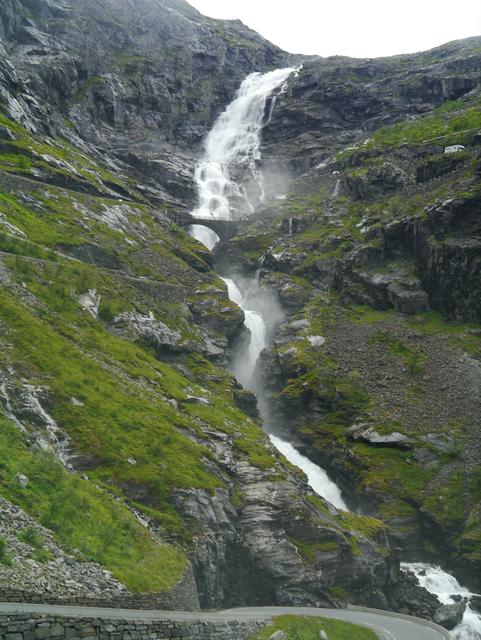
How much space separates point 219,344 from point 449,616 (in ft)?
120

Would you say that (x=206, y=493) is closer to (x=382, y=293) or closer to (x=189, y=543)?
(x=189, y=543)

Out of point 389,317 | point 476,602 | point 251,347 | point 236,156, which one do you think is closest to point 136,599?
point 476,602

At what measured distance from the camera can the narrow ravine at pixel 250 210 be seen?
48.3 m

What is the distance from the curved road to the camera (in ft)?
46.9

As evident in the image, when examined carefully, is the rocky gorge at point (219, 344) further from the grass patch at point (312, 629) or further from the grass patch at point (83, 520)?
the grass patch at point (312, 629)

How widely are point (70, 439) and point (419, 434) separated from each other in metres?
41.7

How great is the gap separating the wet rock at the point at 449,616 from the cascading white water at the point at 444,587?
40 centimetres

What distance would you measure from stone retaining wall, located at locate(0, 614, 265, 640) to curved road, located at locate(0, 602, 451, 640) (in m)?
0.17

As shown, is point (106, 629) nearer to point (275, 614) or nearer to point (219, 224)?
point (275, 614)

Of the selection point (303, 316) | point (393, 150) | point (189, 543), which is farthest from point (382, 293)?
point (189, 543)

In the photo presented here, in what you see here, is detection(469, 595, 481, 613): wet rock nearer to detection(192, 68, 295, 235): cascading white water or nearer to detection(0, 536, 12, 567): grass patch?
detection(0, 536, 12, 567): grass patch

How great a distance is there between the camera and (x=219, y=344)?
65375mm

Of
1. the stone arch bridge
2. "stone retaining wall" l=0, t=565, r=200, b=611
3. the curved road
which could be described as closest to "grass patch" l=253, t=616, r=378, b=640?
the curved road

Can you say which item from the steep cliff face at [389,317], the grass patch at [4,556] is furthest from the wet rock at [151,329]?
the grass patch at [4,556]
